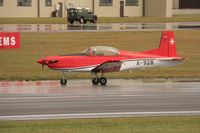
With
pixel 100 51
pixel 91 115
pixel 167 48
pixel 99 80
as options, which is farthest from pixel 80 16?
pixel 91 115

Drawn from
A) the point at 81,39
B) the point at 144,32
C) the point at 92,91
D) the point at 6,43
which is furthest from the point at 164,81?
the point at 144,32

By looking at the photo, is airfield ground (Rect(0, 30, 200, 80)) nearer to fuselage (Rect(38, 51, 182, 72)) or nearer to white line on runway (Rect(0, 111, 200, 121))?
fuselage (Rect(38, 51, 182, 72))

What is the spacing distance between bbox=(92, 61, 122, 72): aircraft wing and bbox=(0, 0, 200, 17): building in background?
2318 inches

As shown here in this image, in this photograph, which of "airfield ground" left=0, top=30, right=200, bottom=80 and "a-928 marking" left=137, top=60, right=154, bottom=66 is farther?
"airfield ground" left=0, top=30, right=200, bottom=80

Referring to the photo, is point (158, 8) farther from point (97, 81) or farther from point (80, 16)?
point (97, 81)

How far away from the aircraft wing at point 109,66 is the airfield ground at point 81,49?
256cm

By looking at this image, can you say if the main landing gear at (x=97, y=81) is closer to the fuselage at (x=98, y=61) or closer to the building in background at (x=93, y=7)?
the fuselage at (x=98, y=61)

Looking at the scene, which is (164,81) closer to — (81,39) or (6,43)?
(6,43)

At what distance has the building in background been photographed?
84.5 m

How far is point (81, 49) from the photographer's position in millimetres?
40062

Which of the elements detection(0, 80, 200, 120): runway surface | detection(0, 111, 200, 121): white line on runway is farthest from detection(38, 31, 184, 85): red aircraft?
detection(0, 111, 200, 121): white line on runway

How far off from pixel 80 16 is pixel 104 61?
49.8 meters

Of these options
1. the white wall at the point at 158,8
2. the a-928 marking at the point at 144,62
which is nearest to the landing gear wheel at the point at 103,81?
the a-928 marking at the point at 144,62

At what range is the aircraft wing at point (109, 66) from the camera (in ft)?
85.5
